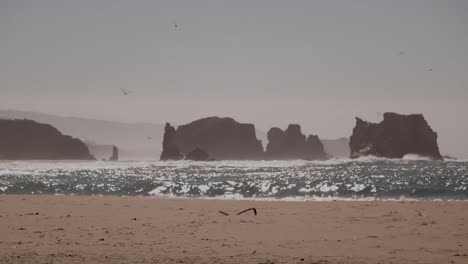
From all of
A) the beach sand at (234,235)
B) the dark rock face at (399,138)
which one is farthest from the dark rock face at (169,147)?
the beach sand at (234,235)

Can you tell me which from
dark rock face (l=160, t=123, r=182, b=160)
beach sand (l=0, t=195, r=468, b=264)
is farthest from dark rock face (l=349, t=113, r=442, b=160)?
beach sand (l=0, t=195, r=468, b=264)

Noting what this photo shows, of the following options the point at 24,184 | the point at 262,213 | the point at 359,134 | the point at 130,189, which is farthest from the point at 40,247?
the point at 359,134

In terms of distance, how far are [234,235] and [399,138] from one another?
595 feet

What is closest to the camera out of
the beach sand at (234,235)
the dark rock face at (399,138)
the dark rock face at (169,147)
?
the beach sand at (234,235)

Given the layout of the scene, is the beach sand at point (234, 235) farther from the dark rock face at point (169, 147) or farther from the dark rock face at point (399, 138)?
the dark rock face at point (169, 147)

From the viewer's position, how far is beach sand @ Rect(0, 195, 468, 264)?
431 inches

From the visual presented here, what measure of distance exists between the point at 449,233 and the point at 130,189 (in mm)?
31321

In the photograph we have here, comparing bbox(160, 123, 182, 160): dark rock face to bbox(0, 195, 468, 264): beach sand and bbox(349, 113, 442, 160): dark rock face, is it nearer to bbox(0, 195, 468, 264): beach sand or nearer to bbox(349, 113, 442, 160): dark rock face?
bbox(349, 113, 442, 160): dark rock face

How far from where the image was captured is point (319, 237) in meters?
13.7

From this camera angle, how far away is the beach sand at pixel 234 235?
35.9 feet

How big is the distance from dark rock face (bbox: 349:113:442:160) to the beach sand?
170m

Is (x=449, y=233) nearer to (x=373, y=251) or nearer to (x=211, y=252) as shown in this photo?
(x=373, y=251)

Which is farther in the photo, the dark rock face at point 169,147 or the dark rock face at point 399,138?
the dark rock face at point 169,147

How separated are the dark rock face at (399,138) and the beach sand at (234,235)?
170 meters
